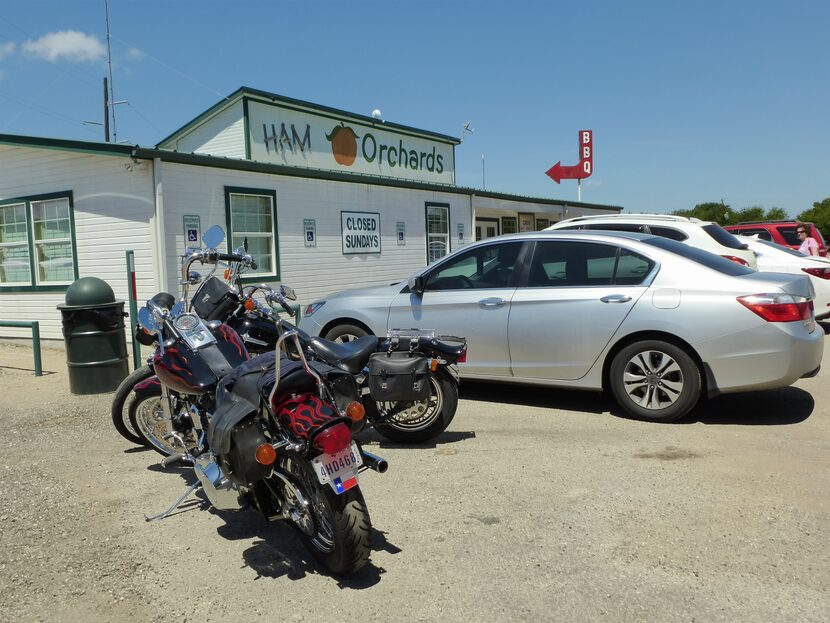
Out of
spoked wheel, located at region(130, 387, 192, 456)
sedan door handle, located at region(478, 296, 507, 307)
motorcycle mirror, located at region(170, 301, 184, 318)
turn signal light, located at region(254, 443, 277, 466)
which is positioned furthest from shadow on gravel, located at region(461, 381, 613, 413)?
turn signal light, located at region(254, 443, 277, 466)

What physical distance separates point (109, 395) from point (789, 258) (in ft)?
31.7

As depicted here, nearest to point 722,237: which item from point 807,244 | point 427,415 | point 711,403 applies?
point 711,403

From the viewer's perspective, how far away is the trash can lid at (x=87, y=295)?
24.2ft

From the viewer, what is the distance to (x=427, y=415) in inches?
209

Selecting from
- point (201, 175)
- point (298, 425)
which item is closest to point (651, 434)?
point (298, 425)

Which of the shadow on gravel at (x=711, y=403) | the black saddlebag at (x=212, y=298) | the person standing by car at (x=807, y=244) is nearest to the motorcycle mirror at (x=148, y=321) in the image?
the black saddlebag at (x=212, y=298)

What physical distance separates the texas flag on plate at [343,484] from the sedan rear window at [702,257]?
13.2 feet

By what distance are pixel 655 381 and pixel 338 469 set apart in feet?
11.6

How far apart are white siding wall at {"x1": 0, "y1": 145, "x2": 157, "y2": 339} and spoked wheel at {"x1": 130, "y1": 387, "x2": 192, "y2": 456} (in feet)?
18.6

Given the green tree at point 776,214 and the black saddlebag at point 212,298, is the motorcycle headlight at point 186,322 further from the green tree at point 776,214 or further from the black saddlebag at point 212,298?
the green tree at point 776,214

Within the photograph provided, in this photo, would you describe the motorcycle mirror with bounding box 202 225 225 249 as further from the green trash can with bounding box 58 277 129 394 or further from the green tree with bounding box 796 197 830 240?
the green tree with bounding box 796 197 830 240

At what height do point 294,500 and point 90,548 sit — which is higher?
point 294,500

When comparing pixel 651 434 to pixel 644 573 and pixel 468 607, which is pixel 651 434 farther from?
pixel 468 607

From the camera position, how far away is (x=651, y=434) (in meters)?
5.51
